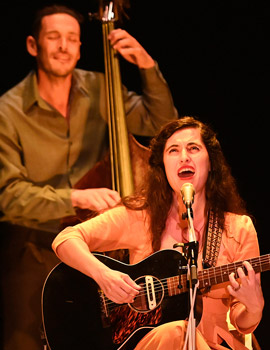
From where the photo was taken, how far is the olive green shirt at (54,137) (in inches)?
140

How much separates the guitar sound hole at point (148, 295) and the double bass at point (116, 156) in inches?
30.5

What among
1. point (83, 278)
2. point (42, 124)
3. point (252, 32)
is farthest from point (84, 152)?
point (252, 32)

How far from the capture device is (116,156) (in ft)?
11.3

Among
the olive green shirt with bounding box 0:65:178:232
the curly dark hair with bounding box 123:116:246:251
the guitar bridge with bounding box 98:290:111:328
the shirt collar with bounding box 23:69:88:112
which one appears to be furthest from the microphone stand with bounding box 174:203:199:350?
the shirt collar with bounding box 23:69:88:112

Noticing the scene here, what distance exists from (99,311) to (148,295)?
0.27 metres

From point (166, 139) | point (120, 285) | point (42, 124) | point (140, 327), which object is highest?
point (42, 124)

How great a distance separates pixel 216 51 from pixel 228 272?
199 cm

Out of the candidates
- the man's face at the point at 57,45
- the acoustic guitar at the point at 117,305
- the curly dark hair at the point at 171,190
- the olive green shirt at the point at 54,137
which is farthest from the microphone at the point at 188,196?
the man's face at the point at 57,45

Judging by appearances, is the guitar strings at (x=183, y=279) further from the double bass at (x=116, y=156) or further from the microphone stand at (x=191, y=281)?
the double bass at (x=116, y=156)

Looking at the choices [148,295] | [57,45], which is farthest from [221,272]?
[57,45]

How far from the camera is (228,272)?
101 inches

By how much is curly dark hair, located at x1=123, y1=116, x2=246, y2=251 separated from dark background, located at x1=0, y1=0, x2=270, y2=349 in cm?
86

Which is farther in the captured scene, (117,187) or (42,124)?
(42,124)

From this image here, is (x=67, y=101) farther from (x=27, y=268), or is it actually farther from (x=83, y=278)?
(x=83, y=278)
